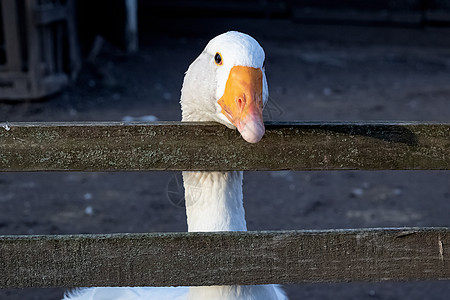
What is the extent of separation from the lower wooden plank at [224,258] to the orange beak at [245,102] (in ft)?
1.00

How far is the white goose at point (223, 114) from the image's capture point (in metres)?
1.77

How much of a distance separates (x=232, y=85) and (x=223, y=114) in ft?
0.31

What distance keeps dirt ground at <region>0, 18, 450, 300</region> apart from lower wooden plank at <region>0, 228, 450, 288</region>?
0.70 meters

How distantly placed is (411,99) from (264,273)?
734 cm

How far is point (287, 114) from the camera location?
758 cm

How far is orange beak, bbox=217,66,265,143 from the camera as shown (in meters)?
1.61

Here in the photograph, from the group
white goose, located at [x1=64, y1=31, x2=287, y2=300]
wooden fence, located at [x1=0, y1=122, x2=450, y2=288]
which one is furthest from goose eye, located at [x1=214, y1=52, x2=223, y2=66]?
wooden fence, located at [x1=0, y1=122, x2=450, y2=288]

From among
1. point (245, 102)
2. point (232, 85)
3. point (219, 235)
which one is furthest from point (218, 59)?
point (219, 235)

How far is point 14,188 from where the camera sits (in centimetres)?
530

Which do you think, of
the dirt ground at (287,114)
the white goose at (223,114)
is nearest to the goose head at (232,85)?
the white goose at (223,114)

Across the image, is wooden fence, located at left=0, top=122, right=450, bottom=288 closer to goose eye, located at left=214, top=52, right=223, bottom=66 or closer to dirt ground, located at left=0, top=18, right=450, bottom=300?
goose eye, located at left=214, top=52, right=223, bottom=66

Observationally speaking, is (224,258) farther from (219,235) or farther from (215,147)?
(215,147)

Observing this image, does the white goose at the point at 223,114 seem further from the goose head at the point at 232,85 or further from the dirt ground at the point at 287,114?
the dirt ground at the point at 287,114

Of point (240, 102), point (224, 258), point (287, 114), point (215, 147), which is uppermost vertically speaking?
point (240, 102)
